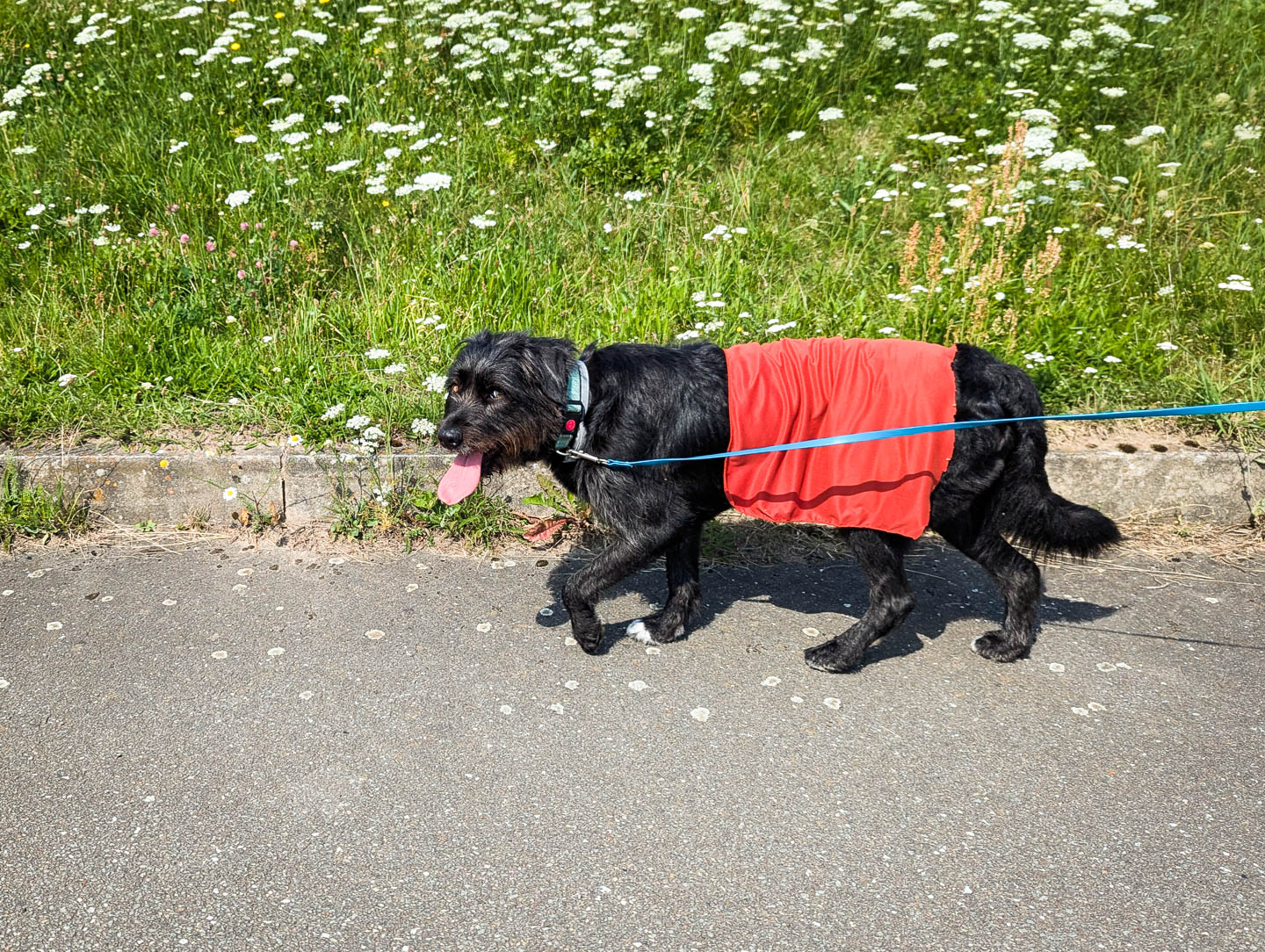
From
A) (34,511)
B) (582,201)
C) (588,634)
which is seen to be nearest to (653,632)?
(588,634)

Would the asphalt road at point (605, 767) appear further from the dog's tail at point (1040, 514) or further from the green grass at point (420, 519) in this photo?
the dog's tail at point (1040, 514)

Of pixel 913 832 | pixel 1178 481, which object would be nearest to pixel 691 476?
pixel 913 832

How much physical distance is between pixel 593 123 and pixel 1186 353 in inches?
152

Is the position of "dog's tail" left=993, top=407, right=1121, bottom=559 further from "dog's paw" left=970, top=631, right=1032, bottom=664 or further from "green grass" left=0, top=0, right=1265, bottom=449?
"green grass" left=0, top=0, right=1265, bottom=449

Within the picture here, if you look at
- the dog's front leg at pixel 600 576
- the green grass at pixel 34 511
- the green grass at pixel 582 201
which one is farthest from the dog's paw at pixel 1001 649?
the green grass at pixel 34 511

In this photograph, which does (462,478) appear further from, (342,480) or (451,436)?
(342,480)

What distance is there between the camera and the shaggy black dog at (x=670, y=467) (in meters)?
3.53

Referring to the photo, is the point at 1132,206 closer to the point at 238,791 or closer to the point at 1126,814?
the point at 1126,814

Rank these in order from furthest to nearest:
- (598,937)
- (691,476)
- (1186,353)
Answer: (1186,353) → (691,476) → (598,937)

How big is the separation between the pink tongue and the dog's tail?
72.4 inches

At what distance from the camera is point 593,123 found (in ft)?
22.3

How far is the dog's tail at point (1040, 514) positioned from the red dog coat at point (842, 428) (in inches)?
13.3

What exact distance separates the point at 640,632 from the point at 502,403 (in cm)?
100

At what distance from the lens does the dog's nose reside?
358 cm
